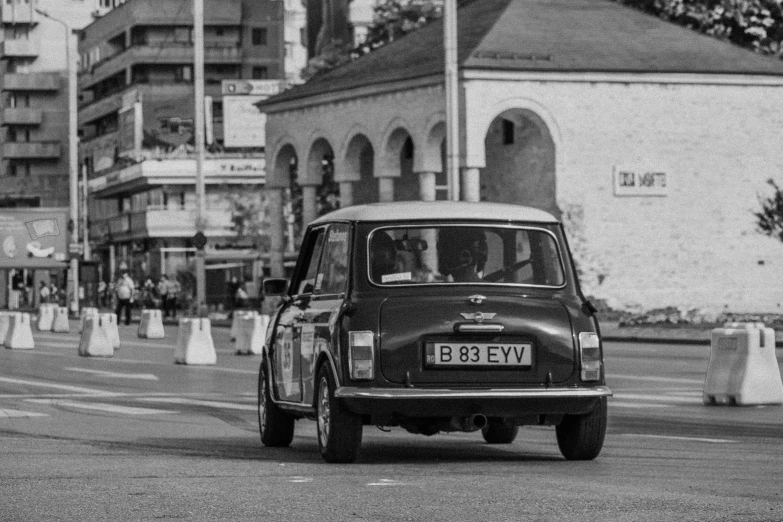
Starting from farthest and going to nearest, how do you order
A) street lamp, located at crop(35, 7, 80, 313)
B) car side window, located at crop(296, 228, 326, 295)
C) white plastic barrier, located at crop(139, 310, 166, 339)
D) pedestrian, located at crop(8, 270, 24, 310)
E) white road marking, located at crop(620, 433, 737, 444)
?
pedestrian, located at crop(8, 270, 24, 310)
street lamp, located at crop(35, 7, 80, 313)
white plastic barrier, located at crop(139, 310, 166, 339)
white road marking, located at crop(620, 433, 737, 444)
car side window, located at crop(296, 228, 326, 295)

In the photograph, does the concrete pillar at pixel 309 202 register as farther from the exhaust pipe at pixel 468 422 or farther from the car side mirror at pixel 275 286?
the exhaust pipe at pixel 468 422

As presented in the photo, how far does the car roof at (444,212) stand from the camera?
14.1 m

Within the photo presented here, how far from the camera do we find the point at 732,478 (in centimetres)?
1238

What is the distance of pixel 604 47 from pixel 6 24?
9932cm

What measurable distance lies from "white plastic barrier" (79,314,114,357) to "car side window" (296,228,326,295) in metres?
22.3

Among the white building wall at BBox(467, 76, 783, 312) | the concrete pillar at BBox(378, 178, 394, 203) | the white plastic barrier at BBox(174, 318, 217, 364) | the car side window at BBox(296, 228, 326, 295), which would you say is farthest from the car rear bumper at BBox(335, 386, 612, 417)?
the concrete pillar at BBox(378, 178, 394, 203)

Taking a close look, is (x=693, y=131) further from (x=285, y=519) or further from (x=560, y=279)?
(x=285, y=519)

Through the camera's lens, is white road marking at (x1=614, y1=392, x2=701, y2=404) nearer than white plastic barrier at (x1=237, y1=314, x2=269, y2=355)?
Yes

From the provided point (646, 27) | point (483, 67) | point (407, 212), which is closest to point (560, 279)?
point (407, 212)

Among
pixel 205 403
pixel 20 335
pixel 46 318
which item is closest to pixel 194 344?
pixel 20 335

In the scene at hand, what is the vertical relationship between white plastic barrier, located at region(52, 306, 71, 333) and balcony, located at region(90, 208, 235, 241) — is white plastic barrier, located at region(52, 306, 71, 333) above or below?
below

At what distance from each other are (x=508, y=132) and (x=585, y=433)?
52917mm

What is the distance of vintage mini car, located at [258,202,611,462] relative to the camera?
1334 centimetres

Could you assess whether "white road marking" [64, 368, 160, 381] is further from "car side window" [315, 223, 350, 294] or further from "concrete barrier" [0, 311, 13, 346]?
"concrete barrier" [0, 311, 13, 346]
